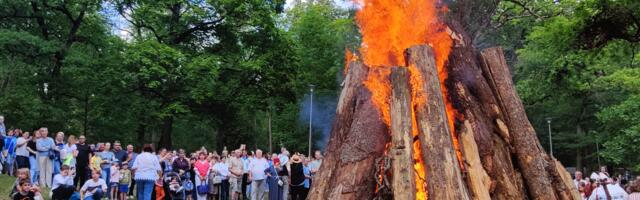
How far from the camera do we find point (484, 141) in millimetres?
5680

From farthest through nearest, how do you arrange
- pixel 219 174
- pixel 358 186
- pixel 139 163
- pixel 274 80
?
pixel 274 80, pixel 219 174, pixel 139 163, pixel 358 186

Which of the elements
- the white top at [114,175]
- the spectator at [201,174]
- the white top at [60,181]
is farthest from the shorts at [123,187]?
the white top at [60,181]

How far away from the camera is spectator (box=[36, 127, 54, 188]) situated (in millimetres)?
11906

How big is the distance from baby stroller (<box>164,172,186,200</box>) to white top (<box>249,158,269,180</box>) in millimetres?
1880

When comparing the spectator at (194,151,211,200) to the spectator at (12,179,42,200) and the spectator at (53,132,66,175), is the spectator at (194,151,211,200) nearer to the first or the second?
the spectator at (53,132,66,175)

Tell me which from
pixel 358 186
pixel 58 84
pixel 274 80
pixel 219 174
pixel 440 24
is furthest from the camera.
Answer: pixel 274 80

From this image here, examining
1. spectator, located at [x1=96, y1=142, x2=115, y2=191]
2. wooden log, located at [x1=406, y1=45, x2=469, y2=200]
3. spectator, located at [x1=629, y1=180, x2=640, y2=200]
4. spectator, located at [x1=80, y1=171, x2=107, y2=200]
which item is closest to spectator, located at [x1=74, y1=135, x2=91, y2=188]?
spectator, located at [x1=96, y1=142, x2=115, y2=191]

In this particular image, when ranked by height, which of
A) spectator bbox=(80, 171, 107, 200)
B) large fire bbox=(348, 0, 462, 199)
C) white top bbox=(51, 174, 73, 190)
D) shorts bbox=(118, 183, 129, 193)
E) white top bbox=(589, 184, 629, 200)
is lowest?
white top bbox=(589, 184, 629, 200)

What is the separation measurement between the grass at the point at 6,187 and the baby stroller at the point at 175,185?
2.52 meters

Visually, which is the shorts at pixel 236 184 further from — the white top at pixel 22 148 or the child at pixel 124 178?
the white top at pixel 22 148

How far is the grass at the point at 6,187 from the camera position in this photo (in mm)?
11672

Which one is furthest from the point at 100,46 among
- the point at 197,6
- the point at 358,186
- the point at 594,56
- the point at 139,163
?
the point at 358,186

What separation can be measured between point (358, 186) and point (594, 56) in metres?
10.1

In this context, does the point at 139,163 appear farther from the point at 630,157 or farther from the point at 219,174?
the point at 630,157
